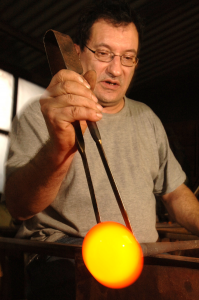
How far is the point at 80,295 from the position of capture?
43cm

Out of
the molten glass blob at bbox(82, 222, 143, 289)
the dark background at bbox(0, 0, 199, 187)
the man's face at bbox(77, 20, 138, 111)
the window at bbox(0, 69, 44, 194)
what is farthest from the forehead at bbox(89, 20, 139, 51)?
the window at bbox(0, 69, 44, 194)

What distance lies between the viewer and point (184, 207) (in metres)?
0.98

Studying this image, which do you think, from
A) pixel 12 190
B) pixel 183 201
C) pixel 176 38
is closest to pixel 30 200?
pixel 12 190

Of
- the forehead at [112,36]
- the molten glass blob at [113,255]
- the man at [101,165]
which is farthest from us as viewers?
the forehead at [112,36]

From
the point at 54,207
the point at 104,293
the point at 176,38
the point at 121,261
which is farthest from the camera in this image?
the point at 176,38

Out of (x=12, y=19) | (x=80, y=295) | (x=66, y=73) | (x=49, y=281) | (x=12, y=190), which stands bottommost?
(x=49, y=281)

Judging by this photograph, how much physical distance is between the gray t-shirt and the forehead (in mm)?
250

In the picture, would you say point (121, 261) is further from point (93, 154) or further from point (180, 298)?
point (93, 154)

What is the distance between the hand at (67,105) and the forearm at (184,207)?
2.18ft

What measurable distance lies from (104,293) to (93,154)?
0.51 meters

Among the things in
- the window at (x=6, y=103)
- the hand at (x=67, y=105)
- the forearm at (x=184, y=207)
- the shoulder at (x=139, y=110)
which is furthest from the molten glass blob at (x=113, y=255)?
the window at (x=6, y=103)

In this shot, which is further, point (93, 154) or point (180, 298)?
point (93, 154)

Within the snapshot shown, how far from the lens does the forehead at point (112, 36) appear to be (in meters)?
0.90

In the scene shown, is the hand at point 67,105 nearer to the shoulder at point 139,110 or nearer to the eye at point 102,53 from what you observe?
the eye at point 102,53
